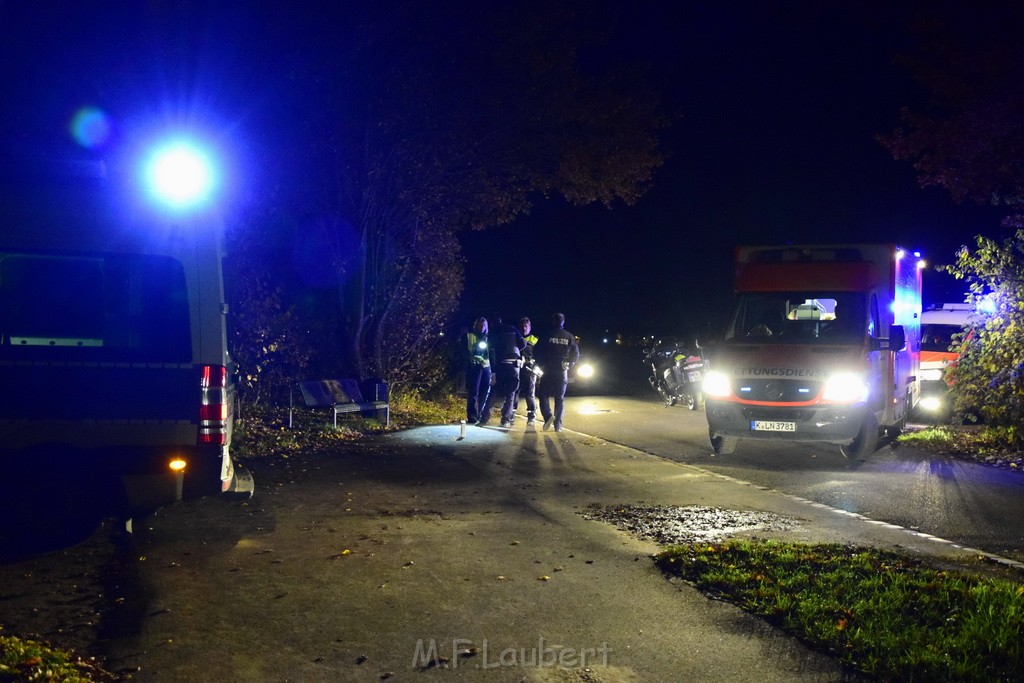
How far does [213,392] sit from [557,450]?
6.92 metres

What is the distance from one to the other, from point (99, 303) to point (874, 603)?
546 cm

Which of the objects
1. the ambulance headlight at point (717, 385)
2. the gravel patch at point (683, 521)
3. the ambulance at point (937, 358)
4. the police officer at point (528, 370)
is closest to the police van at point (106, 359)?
the gravel patch at point (683, 521)

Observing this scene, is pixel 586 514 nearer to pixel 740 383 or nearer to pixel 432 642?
pixel 432 642

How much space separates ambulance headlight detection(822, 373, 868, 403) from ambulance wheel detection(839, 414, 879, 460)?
399 mm

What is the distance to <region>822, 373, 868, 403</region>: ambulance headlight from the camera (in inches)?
469

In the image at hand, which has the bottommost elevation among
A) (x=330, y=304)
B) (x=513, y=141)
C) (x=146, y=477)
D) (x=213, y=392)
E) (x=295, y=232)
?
(x=146, y=477)

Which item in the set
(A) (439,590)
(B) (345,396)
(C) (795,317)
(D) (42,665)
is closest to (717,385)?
(C) (795,317)

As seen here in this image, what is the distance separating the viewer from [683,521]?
8297 millimetres

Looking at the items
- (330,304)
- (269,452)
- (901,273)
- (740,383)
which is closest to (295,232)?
(330,304)

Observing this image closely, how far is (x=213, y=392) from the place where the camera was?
659cm

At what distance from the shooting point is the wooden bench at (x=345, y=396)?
1380cm

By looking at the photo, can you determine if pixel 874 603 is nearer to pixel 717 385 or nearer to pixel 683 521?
pixel 683 521

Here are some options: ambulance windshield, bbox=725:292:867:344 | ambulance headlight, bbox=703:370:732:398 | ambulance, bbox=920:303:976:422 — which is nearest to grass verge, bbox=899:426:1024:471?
ambulance windshield, bbox=725:292:867:344

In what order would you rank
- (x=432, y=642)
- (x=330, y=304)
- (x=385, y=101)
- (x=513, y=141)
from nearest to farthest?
(x=432, y=642) → (x=385, y=101) → (x=513, y=141) → (x=330, y=304)
